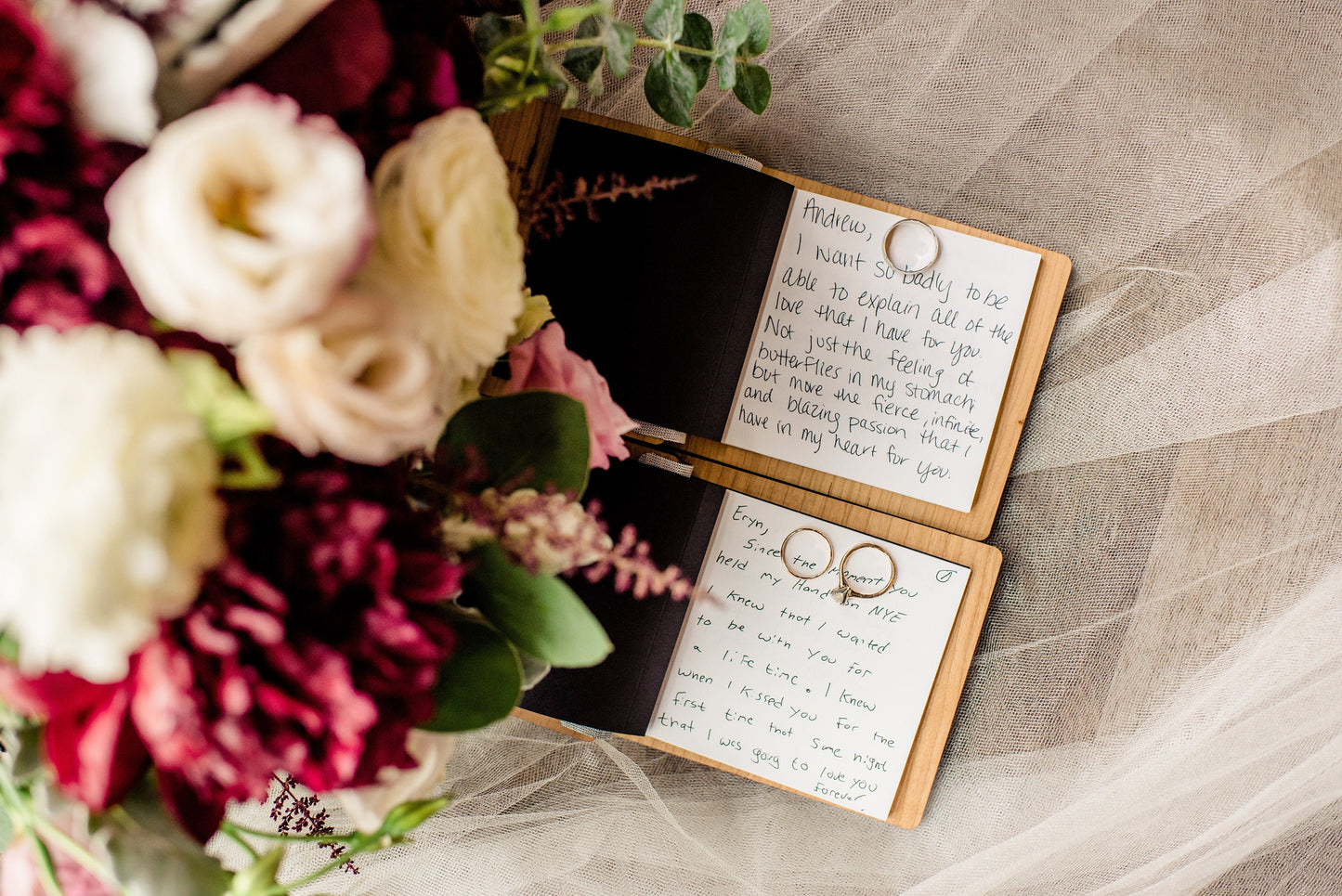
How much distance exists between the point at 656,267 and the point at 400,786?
42 centimetres

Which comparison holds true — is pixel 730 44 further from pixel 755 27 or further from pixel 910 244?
pixel 910 244

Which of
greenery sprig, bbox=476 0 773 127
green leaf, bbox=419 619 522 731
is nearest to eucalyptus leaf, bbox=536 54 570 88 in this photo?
greenery sprig, bbox=476 0 773 127

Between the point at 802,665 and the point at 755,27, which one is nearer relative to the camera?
the point at 755,27

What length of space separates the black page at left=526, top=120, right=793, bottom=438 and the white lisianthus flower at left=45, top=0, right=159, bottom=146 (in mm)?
379

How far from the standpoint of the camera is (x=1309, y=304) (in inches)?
26.1

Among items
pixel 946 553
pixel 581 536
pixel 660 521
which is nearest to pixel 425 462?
pixel 581 536

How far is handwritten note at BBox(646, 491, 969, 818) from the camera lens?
0.69 metres

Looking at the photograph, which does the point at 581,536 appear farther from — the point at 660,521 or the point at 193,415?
the point at 660,521

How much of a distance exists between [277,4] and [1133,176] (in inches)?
25.9

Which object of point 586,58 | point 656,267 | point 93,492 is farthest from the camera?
point 656,267

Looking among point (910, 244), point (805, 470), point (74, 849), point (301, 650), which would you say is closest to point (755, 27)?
point (910, 244)

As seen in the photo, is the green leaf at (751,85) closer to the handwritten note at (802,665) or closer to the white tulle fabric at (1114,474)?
the white tulle fabric at (1114,474)

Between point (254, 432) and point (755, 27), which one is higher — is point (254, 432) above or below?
below

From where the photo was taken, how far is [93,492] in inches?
8.9
